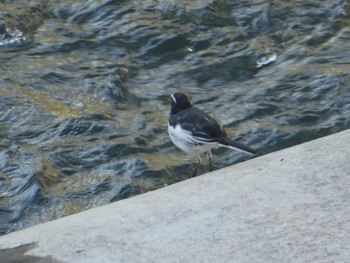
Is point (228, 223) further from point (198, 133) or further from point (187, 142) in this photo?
point (187, 142)

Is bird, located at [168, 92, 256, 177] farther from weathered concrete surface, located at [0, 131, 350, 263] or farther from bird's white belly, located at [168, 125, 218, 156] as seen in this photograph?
weathered concrete surface, located at [0, 131, 350, 263]

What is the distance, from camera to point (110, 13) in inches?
473

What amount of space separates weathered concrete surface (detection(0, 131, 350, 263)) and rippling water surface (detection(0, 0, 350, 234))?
2056mm

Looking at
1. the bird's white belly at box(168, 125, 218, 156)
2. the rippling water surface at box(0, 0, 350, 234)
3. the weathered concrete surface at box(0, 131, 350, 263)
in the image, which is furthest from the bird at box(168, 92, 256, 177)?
the weathered concrete surface at box(0, 131, 350, 263)

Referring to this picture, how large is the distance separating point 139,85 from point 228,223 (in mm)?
4863

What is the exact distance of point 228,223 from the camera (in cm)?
579

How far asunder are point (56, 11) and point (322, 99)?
13.0 ft

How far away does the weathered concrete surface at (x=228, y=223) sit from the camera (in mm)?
5398

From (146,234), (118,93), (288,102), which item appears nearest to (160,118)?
(118,93)

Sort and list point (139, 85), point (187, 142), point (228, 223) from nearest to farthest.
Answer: point (228, 223) < point (187, 142) < point (139, 85)

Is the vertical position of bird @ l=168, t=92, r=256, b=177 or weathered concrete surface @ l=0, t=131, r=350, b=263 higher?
weathered concrete surface @ l=0, t=131, r=350, b=263

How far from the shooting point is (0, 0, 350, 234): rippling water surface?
8.80 metres

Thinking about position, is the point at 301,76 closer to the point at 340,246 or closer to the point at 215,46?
the point at 215,46

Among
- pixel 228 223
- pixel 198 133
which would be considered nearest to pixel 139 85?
pixel 198 133
